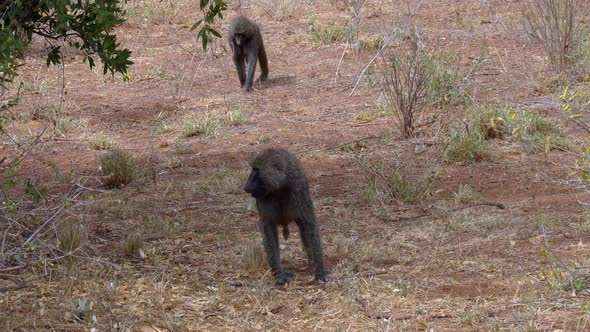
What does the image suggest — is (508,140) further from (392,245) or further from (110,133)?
(110,133)

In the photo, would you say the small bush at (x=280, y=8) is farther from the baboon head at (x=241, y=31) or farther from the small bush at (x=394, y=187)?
the small bush at (x=394, y=187)

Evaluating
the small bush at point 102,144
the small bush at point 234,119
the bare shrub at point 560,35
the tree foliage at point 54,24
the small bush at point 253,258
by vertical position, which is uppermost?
the tree foliage at point 54,24

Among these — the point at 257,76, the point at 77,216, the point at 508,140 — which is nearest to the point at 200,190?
the point at 77,216

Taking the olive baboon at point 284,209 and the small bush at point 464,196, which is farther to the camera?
the small bush at point 464,196

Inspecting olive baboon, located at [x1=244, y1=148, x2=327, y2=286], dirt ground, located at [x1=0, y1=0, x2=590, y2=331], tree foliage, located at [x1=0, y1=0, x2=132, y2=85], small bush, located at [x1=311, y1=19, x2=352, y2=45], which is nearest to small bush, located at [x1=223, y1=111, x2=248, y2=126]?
dirt ground, located at [x1=0, y1=0, x2=590, y2=331]

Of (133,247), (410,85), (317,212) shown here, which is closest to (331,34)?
(410,85)

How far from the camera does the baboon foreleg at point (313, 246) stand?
226 inches

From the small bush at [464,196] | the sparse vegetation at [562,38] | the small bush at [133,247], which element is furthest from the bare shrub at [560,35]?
the small bush at [133,247]

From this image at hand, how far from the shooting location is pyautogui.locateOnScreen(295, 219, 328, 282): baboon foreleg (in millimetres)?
5746

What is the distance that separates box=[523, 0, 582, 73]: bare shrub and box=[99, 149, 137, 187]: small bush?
552cm

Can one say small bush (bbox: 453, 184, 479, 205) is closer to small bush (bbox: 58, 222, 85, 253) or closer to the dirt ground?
the dirt ground

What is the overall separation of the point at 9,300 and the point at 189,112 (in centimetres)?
661

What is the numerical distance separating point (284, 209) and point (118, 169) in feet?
9.55

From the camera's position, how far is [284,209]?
587 cm
